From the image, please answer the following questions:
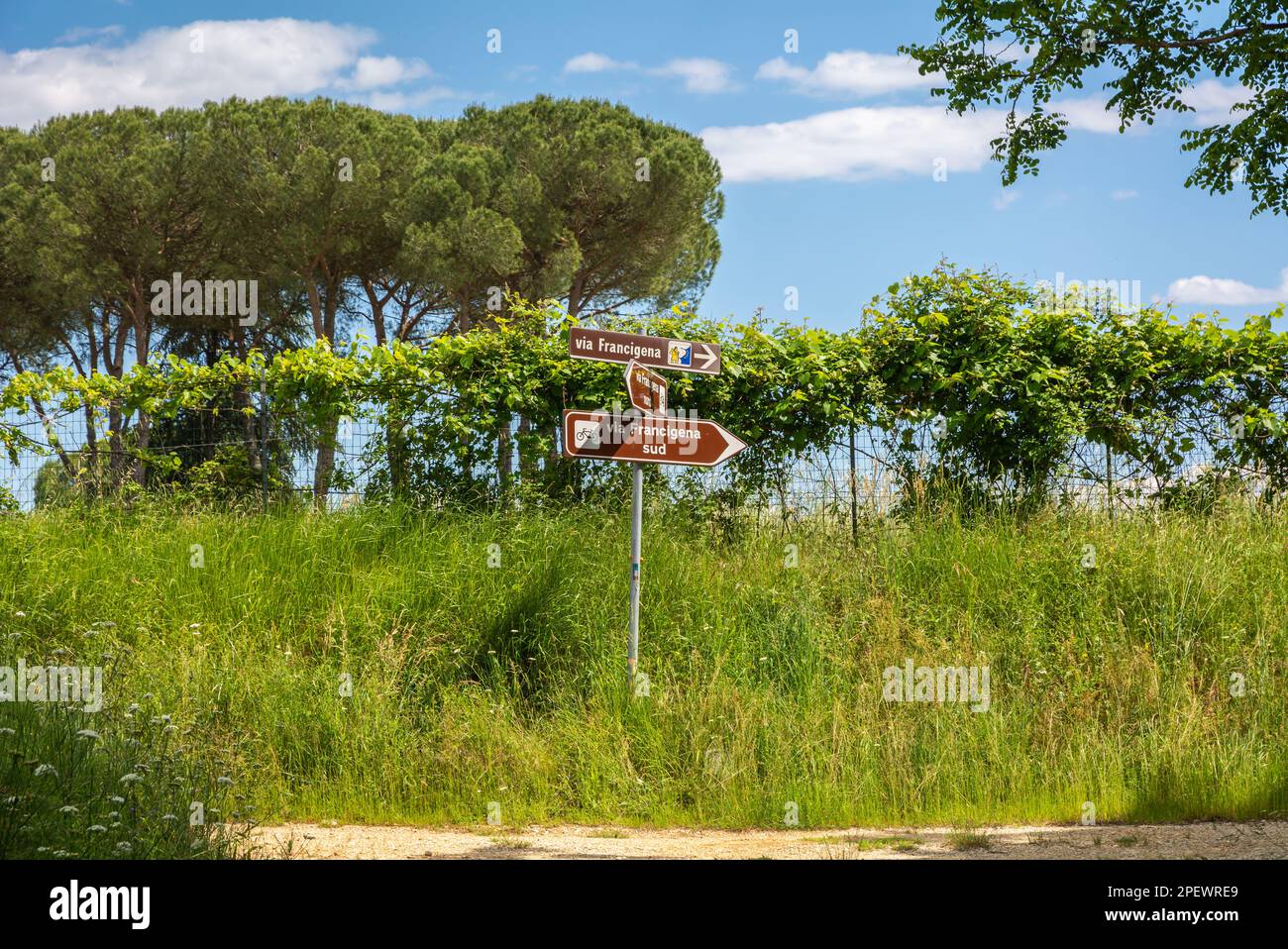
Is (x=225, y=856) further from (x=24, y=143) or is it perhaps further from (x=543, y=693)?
(x=24, y=143)

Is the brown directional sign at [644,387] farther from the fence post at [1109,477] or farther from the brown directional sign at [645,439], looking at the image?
the fence post at [1109,477]

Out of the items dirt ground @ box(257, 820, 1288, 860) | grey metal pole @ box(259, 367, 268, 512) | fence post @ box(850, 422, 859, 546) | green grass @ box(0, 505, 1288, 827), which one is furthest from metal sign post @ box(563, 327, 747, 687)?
grey metal pole @ box(259, 367, 268, 512)

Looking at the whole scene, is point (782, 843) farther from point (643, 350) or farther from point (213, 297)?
point (213, 297)

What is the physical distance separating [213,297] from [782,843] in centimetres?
2488

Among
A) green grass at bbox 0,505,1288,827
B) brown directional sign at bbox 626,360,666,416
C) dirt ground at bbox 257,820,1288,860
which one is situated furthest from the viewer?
brown directional sign at bbox 626,360,666,416

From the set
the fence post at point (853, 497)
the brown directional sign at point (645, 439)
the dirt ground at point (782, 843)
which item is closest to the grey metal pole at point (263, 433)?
the brown directional sign at point (645, 439)

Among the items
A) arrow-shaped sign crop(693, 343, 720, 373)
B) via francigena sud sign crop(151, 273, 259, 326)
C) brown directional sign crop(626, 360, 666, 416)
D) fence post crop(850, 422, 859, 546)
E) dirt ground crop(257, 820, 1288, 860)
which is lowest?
dirt ground crop(257, 820, 1288, 860)

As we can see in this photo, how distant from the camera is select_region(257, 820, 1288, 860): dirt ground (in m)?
5.92

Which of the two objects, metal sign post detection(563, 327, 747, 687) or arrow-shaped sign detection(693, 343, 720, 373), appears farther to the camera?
arrow-shaped sign detection(693, 343, 720, 373)

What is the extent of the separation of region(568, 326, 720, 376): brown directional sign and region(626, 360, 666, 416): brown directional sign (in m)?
0.09

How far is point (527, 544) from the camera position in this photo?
9.63 m

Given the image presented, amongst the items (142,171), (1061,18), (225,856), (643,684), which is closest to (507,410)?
(643,684)

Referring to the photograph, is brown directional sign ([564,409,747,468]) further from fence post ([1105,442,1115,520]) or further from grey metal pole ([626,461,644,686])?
fence post ([1105,442,1115,520])
